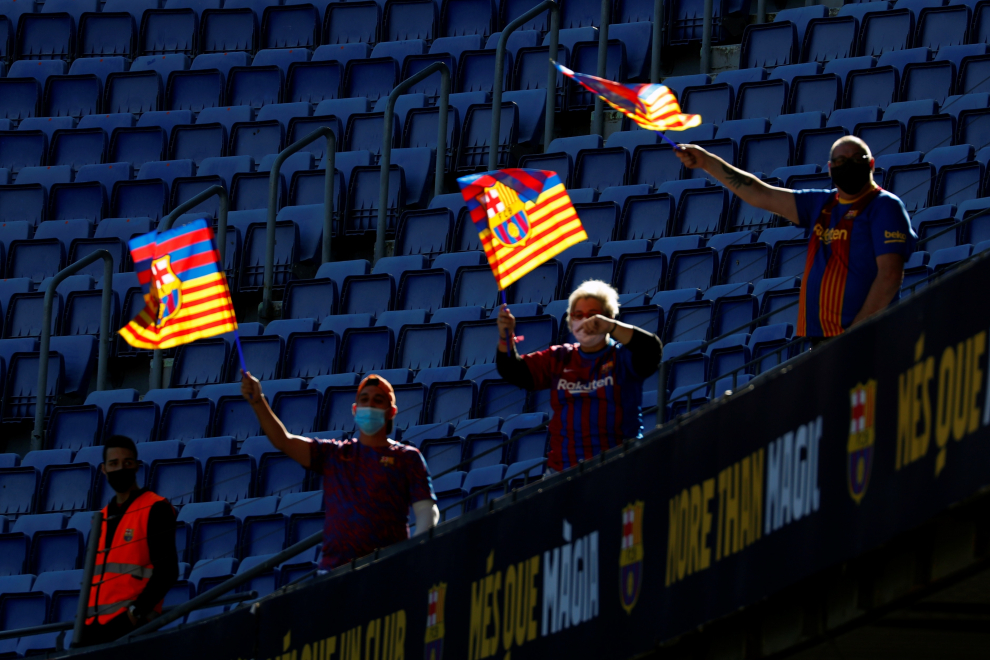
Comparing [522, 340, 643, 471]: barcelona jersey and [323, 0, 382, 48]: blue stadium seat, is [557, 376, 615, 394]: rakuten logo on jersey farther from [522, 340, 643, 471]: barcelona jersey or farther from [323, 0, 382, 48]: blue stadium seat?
[323, 0, 382, 48]: blue stadium seat

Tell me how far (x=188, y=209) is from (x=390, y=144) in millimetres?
1469

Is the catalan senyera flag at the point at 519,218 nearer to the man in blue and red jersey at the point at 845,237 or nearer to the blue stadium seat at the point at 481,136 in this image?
the man in blue and red jersey at the point at 845,237

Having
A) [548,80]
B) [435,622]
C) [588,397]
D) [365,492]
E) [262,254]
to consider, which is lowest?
[435,622]

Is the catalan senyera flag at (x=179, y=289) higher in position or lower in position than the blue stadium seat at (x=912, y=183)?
lower

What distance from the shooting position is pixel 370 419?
6281mm

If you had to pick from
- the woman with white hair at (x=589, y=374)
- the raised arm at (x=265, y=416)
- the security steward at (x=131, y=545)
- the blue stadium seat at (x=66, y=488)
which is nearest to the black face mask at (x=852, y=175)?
the woman with white hair at (x=589, y=374)

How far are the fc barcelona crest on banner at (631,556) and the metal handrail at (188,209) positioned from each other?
6537 millimetres

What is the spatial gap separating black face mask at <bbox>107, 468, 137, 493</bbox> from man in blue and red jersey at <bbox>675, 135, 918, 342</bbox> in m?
2.79

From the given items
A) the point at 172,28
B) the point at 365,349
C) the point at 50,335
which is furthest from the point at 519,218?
the point at 172,28

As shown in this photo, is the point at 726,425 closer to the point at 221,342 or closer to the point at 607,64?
the point at 221,342

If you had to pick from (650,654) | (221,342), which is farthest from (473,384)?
(650,654)

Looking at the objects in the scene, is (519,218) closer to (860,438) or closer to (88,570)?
(88,570)

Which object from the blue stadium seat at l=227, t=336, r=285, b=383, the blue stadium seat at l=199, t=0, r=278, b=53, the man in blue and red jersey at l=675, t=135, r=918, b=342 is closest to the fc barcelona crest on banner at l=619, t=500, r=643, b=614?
the man in blue and red jersey at l=675, t=135, r=918, b=342

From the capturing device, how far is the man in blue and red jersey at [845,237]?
555cm
